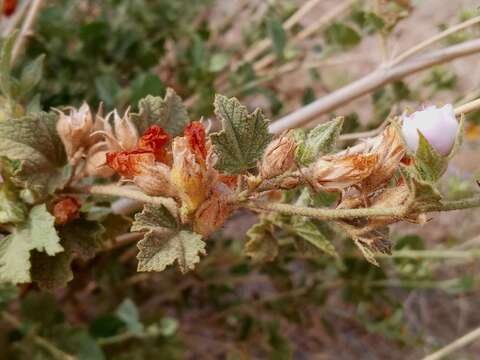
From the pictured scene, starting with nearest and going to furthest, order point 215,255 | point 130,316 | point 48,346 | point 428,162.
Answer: point 428,162 → point 48,346 → point 130,316 → point 215,255

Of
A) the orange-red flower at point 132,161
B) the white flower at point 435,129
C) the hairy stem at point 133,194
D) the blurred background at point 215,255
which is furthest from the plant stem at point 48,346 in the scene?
the white flower at point 435,129

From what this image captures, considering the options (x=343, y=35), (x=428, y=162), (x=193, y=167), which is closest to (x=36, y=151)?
(x=193, y=167)

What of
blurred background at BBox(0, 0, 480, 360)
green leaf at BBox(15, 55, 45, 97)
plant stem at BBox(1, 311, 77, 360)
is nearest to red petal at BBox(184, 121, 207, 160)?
green leaf at BBox(15, 55, 45, 97)

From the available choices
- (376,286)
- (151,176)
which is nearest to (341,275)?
(376,286)

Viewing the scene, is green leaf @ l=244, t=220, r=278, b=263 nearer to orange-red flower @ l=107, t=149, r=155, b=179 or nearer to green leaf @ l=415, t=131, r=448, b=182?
orange-red flower @ l=107, t=149, r=155, b=179

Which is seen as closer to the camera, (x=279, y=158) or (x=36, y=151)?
(x=279, y=158)

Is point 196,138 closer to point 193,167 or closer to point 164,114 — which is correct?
point 193,167
